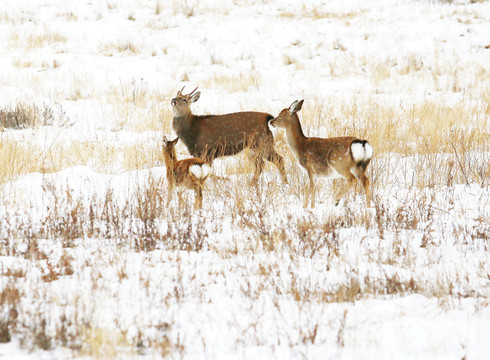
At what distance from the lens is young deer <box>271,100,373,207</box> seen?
679cm

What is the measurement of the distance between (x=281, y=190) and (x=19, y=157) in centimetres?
348

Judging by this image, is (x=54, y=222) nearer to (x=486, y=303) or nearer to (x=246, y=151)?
(x=246, y=151)

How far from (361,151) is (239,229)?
174cm

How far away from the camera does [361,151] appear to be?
6727mm

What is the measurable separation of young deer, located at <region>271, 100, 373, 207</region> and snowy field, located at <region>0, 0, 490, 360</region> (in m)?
0.27

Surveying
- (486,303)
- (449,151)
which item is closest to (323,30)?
(449,151)

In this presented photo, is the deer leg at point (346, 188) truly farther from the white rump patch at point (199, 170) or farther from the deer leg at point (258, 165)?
the white rump patch at point (199, 170)

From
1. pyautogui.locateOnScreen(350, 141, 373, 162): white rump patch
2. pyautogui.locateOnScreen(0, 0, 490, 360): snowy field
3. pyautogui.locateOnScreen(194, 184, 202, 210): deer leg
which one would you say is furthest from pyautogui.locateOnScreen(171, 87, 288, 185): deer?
pyautogui.locateOnScreen(350, 141, 373, 162): white rump patch

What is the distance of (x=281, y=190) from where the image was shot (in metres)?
7.98

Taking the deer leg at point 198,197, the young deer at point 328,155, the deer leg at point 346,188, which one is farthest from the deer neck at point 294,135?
the deer leg at point 198,197

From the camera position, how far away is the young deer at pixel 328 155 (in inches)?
267

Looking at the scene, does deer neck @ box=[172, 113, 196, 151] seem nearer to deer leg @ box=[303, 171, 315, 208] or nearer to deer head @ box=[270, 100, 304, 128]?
deer head @ box=[270, 100, 304, 128]

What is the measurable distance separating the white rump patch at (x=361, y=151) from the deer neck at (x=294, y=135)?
96 cm

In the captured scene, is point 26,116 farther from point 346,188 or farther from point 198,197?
point 346,188
